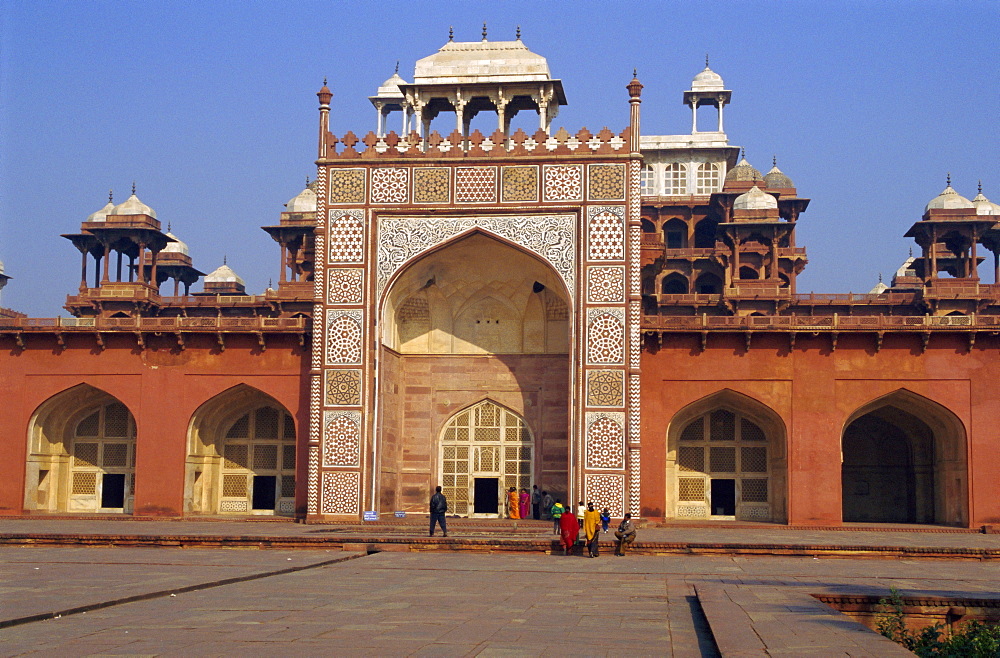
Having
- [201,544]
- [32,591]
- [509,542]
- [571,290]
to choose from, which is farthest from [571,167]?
[32,591]

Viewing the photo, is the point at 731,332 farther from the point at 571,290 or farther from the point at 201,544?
the point at 201,544

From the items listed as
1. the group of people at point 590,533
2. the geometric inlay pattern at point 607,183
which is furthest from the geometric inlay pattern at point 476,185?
the group of people at point 590,533

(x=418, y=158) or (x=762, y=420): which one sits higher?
(x=418, y=158)

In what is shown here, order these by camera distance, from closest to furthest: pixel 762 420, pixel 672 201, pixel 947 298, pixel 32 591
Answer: pixel 32 591
pixel 762 420
pixel 947 298
pixel 672 201

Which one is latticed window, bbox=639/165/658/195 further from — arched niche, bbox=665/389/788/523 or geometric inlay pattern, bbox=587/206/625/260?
geometric inlay pattern, bbox=587/206/625/260

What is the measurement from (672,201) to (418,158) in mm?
16277

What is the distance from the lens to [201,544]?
1398 cm

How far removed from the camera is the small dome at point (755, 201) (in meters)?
30.0

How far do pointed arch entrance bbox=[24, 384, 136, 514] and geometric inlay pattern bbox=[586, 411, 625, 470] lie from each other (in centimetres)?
903

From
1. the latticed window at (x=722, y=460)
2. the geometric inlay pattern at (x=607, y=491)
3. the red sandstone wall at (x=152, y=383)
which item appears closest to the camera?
the geometric inlay pattern at (x=607, y=491)

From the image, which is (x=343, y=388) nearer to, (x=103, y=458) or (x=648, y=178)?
(x=103, y=458)

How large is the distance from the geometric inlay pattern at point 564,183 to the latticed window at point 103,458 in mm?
9463

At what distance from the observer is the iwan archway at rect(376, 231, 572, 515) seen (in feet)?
68.1

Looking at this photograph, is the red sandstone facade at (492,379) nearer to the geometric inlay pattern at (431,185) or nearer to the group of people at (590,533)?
the geometric inlay pattern at (431,185)
